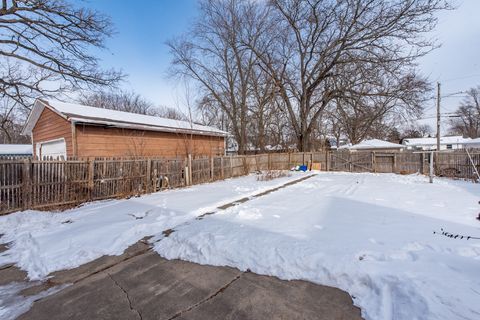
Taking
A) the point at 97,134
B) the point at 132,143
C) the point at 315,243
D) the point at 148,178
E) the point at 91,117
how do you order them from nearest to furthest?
the point at 315,243, the point at 148,178, the point at 91,117, the point at 97,134, the point at 132,143

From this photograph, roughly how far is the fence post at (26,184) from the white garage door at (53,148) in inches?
175

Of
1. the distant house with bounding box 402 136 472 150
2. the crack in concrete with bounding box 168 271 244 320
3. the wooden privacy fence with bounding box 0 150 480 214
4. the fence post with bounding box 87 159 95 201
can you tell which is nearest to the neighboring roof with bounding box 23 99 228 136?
the wooden privacy fence with bounding box 0 150 480 214

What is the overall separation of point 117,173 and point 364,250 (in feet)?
23.7

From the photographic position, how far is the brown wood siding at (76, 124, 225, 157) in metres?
9.18

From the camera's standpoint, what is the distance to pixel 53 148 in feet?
35.2

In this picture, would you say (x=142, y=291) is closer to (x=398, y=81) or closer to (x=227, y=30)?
(x=398, y=81)

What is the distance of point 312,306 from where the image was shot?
203 cm

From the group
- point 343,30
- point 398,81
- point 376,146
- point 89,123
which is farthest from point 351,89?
point 89,123

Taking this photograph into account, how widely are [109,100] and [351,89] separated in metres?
33.9

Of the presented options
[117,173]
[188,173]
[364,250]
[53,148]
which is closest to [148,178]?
[117,173]

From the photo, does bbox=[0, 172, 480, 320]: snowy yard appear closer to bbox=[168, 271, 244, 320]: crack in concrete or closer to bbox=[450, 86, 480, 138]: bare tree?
bbox=[168, 271, 244, 320]: crack in concrete

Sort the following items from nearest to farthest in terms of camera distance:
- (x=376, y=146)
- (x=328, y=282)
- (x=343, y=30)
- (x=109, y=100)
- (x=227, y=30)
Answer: (x=328, y=282) < (x=343, y=30) < (x=227, y=30) < (x=376, y=146) < (x=109, y=100)

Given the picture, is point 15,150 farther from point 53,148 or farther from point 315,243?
point 315,243

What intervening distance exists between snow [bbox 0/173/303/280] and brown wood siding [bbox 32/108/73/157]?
5.12 meters
